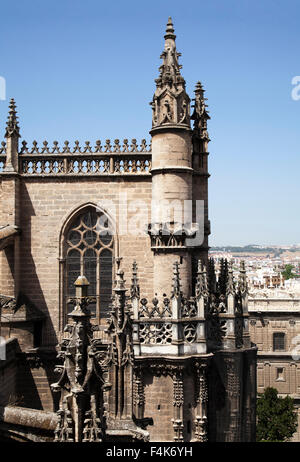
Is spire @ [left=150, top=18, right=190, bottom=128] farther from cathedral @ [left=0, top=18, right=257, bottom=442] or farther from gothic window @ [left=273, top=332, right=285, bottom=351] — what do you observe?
gothic window @ [left=273, top=332, right=285, bottom=351]

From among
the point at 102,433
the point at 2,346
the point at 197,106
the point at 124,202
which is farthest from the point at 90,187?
the point at 102,433

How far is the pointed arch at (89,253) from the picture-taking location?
19766 millimetres

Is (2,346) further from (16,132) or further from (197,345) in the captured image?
(16,132)

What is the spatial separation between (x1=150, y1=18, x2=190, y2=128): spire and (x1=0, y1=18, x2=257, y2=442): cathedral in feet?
0.11

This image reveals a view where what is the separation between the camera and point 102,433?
7.89 m

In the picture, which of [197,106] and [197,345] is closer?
[197,345]

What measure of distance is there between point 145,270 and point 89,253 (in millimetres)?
2094

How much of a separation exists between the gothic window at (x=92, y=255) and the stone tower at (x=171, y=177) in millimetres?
2105

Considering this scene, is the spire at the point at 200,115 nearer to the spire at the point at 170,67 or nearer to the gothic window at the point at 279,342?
the spire at the point at 170,67

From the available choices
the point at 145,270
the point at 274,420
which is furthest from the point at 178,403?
the point at 274,420

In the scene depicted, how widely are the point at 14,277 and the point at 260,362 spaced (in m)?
28.1
